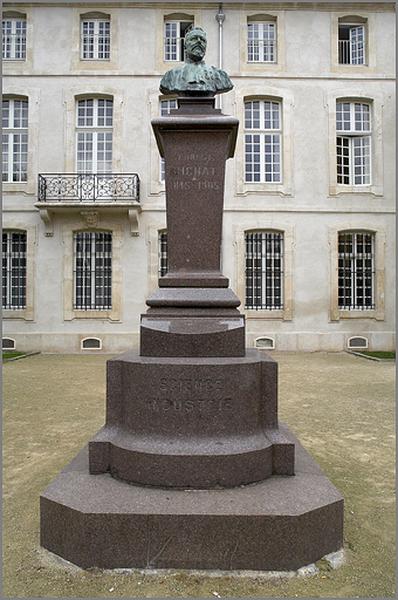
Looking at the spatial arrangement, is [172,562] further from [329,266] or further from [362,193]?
[362,193]

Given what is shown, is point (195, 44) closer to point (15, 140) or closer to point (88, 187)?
point (88, 187)

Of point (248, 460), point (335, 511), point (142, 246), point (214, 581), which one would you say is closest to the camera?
point (214, 581)

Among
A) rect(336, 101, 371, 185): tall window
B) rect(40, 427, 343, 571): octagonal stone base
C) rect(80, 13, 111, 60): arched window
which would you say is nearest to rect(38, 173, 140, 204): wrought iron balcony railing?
rect(80, 13, 111, 60): arched window

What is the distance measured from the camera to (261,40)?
14.6 meters

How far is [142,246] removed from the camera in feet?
46.1

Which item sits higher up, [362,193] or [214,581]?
[362,193]

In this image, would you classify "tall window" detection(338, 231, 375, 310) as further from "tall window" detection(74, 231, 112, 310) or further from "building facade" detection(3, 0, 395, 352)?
"tall window" detection(74, 231, 112, 310)

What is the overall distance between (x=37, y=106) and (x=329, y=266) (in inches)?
423

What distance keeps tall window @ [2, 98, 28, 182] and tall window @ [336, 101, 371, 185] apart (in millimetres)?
10518

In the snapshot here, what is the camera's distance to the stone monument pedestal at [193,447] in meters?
2.48

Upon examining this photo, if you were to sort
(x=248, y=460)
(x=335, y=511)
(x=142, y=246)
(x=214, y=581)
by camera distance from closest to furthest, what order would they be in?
(x=214, y=581)
(x=335, y=511)
(x=248, y=460)
(x=142, y=246)

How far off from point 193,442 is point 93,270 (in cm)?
1185

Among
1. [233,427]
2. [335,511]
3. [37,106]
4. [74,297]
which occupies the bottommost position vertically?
[335,511]

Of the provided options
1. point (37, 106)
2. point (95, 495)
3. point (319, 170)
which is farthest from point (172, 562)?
point (37, 106)
